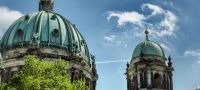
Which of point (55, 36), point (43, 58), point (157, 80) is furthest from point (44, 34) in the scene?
point (157, 80)

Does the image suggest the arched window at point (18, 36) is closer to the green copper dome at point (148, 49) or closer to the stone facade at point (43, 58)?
the stone facade at point (43, 58)

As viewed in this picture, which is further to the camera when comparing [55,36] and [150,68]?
[55,36]

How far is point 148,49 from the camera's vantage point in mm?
56094

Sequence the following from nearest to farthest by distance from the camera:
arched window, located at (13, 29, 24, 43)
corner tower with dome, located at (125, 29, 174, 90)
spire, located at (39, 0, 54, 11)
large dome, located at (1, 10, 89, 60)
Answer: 1. corner tower with dome, located at (125, 29, 174, 90)
2. large dome, located at (1, 10, 89, 60)
3. arched window, located at (13, 29, 24, 43)
4. spire, located at (39, 0, 54, 11)

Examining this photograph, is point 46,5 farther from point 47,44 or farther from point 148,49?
point 148,49

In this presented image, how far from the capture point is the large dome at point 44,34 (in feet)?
191

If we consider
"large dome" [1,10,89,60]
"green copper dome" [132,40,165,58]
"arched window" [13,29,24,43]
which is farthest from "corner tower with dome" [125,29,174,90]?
"arched window" [13,29,24,43]

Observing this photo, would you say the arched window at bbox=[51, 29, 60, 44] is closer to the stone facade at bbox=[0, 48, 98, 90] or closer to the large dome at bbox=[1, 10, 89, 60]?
the large dome at bbox=[1, 10, 89, 60]

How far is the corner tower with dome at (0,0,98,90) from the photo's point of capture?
56344 mm

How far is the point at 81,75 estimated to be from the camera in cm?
5741

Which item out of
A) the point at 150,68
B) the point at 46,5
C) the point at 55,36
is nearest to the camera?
the point at 150,68

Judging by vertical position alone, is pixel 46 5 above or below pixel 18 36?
above

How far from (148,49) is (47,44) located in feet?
39.5

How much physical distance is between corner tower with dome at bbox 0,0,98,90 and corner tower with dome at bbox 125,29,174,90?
6.55m
